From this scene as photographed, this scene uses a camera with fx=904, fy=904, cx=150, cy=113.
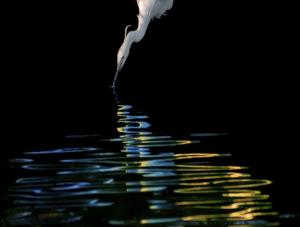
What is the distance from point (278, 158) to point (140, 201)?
9.69 feet

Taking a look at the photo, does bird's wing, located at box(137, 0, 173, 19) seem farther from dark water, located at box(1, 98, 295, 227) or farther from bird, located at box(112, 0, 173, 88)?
dark water, located at box(1, 98, 295, 227)

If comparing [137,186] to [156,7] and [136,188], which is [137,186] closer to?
[136,188]

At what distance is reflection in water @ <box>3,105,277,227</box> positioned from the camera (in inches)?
276

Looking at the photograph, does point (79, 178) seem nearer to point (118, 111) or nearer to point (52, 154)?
point (52, 154)

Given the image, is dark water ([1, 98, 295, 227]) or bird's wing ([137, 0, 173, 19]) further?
bird's wing ([137, 0, 173, 19])

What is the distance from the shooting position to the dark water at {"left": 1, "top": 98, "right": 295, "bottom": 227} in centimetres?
700

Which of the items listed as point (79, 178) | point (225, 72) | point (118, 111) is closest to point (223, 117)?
point (118, 111)

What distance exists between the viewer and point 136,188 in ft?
27.0

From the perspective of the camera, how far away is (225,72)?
89.7 feet

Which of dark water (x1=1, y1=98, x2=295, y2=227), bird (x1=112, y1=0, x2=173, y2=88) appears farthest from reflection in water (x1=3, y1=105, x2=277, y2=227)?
bird (x1=112, y1=0, x2=173, y2=88)

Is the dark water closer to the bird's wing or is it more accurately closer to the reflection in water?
the reflection in water

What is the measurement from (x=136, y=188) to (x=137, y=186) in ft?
0.34

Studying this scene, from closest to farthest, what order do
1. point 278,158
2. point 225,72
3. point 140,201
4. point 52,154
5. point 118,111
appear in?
point 140,201 < point 278,158 < point 52,154 < point 118,111 < point 225,72

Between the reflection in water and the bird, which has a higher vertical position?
the bird
